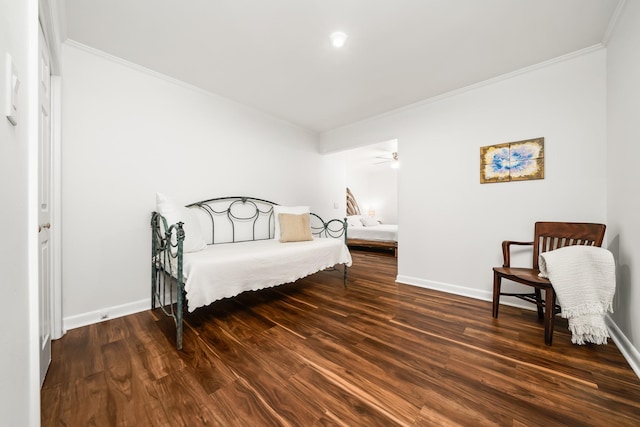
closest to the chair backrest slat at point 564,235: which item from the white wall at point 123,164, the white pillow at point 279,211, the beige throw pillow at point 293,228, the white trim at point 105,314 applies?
the beige throw pillow at point 293,228

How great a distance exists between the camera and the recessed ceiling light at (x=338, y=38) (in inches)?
74.2

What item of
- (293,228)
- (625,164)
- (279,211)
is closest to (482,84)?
(625,164)

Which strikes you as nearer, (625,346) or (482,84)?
(625,346)

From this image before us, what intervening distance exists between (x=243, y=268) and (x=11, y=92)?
5.38 ft

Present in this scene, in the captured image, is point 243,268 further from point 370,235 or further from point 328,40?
point 370,235

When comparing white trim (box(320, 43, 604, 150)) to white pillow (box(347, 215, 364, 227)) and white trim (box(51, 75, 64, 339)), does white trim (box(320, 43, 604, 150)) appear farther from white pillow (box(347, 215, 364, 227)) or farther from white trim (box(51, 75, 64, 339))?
white trim (box(51, 75, 64, 339))

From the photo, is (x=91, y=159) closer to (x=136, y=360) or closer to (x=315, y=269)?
(x=136, y=360)

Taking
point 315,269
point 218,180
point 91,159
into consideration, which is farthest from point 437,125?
point 91,159

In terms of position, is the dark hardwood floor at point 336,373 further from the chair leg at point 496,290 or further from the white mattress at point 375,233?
the white mattress at point 375,233

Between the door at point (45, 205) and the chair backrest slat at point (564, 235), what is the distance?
354cm

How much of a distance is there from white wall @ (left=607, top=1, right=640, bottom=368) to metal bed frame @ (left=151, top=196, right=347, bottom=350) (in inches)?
86.7

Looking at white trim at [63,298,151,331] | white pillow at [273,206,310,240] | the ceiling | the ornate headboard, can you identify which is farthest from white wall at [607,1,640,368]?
the ornate headboard

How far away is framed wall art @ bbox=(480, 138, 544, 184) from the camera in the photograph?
2.33 meters

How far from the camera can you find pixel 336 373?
1.44m
